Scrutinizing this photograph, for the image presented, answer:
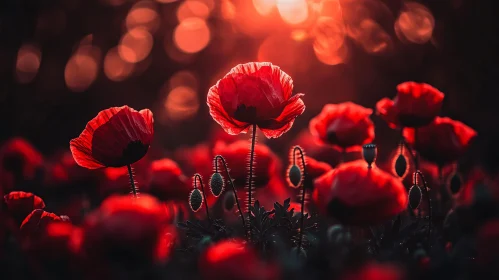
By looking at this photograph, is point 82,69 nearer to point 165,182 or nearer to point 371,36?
point 371,36

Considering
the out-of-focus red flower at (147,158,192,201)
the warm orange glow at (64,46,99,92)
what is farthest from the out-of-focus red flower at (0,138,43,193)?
the warm orange glow at (64,46,99,92)

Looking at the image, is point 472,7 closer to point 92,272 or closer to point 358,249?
point 358,249

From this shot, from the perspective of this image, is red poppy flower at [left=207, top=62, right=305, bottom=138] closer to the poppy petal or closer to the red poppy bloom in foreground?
the poppy petal

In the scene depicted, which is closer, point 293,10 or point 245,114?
point 245,114

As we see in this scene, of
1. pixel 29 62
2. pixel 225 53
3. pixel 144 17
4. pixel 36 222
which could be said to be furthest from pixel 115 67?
pixel 36 222

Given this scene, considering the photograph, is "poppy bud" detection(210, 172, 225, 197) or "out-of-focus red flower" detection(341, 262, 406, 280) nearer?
"out-of-focus red flower" detection(341, 262, 406, 280)

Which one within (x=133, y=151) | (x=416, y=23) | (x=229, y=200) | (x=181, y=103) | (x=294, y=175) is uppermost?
(x=133, y=151)
